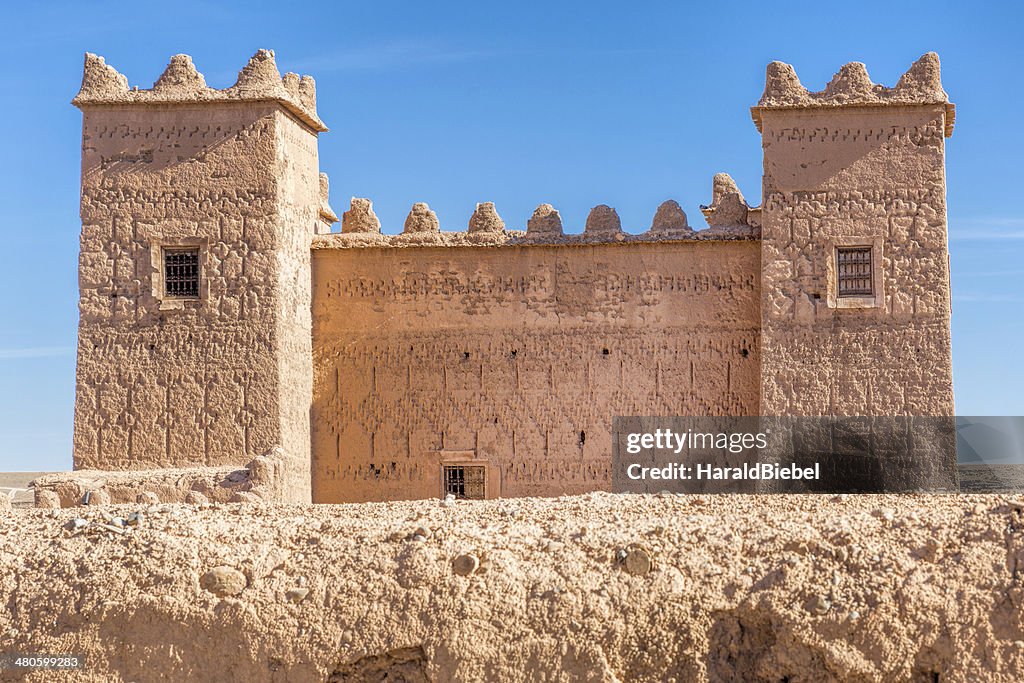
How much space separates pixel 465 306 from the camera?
54.7ft

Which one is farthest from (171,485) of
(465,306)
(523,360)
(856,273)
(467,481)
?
(856,273)

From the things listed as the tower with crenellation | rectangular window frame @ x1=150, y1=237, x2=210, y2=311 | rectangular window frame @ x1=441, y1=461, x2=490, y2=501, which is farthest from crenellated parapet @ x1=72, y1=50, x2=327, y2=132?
rectangular window frame @ x1=441, y1=461, x2=490, y2=501

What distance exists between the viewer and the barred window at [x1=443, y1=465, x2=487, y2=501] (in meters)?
16.6

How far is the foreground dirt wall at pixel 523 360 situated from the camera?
645 inches

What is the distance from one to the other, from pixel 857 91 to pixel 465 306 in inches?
211

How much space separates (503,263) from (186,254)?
386 cm

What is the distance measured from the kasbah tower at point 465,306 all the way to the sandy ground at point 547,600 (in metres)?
7.18

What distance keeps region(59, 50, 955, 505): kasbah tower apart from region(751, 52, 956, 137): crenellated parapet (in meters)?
0.02

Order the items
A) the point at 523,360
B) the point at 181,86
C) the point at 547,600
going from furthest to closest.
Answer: the point at 523,360, the point at 181,86, the point at 547,600

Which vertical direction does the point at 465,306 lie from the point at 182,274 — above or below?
below

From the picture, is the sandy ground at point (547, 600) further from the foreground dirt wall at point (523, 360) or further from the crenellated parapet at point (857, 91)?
the crenellated parapet at point (857, 91)

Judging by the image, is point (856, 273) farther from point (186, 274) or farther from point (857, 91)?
point (186, 274)

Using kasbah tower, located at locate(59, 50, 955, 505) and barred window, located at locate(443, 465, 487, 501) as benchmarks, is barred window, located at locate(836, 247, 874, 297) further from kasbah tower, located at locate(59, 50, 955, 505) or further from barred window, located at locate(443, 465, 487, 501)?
barred window, located at locate(443, 465, 487, 501)

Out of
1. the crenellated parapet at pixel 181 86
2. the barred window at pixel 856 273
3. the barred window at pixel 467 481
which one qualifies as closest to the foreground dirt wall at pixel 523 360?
the barred window at pixel 467 481
